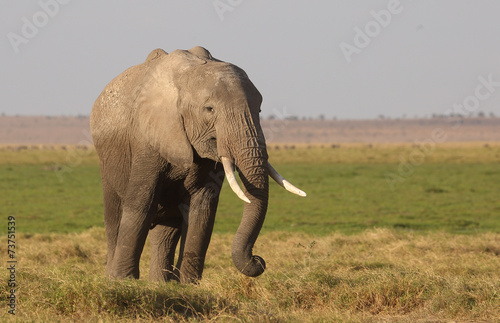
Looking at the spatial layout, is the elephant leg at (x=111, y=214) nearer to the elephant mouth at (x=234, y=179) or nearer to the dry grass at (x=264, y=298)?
the dry grass at (x=264, y=298)

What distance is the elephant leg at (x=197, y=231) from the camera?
767 cm

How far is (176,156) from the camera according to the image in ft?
24.3

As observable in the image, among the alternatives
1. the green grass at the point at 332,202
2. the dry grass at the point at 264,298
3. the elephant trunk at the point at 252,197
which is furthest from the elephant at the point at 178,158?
the green grass at the point at 332,202

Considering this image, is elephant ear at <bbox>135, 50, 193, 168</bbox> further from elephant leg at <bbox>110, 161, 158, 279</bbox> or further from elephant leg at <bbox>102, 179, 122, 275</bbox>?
elephant leg at <bbox>102, 179, 122, 275</bbox>

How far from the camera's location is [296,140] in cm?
14262

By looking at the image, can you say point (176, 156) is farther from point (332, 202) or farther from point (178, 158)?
point (332, 202)

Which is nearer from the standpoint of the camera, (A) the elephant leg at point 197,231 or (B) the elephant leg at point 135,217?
(B) the elephant leg at point 135,217

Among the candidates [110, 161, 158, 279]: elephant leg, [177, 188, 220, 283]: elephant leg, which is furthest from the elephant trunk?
[110, 161, 158, 279]: elephant leg

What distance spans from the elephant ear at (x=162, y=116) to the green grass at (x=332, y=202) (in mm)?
9014

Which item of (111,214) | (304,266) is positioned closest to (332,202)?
(304,266)

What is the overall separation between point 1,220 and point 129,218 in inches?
524

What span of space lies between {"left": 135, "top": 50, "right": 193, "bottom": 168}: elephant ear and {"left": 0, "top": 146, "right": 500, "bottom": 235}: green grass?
9.01 m

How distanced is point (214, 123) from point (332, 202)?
1760cm

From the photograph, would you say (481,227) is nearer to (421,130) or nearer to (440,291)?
(440,291)
